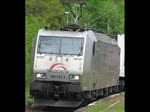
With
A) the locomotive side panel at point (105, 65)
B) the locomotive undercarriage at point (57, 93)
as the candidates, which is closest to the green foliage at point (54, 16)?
the locomotive side panel at point (105, 65)

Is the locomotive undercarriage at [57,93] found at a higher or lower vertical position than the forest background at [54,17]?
lower

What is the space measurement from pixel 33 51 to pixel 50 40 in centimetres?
73

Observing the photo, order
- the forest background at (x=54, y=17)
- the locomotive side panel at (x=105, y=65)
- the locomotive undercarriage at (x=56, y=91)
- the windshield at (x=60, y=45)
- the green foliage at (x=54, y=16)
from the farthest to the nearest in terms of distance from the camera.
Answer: the green foliage at (x=54, y=16)
the forest background at (x=54, y=17)
the locomotive side panel at (x=105, y=65)
the windshield at (x=60, y=45)
the locomotive undercarriage at (x=56, y=91)

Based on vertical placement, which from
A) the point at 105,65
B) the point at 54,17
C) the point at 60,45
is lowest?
the point at 105,65

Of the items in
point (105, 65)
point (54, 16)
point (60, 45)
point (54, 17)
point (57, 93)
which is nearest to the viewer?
point (57, 93)

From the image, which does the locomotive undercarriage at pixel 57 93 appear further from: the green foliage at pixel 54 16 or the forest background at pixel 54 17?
the green foliage at pixel 54 16

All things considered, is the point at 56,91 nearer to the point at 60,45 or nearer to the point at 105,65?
the point at 60,45

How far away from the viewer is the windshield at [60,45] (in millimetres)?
17344

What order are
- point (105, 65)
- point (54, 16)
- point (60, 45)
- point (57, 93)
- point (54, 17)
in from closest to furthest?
point (57, 93), point (60, 45), point (105, 65), point (54, 16), point (54, 17)

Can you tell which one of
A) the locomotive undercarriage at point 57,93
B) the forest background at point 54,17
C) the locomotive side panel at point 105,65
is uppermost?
the forest background at point 54,17

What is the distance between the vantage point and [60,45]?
17484 mm

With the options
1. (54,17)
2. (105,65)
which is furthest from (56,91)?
(54,17)
